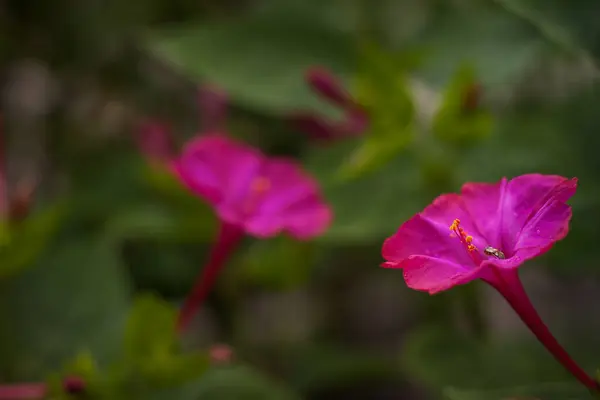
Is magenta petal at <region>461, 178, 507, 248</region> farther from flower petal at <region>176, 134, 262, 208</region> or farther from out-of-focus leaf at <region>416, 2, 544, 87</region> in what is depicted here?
out-of-focus leaf at <region>416, 2, 544, 87</region>

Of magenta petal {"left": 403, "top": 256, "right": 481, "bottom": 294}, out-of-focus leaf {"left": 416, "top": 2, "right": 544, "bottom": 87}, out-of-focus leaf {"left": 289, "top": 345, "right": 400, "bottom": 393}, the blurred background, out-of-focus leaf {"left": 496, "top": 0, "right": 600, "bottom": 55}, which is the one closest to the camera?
magenta petal {"left": 403, "top": 256, "right": 481, "bottom": 294}

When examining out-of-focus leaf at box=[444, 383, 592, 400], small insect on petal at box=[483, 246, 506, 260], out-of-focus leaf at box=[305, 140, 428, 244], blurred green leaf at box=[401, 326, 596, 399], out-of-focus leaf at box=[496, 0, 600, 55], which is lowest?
blurred green leaf at box=[401, 326, 596, 399]

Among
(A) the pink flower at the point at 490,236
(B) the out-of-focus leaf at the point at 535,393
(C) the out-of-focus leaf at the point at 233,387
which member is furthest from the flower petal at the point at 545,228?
(C) the out-of-focus leaf at the point at 233,387

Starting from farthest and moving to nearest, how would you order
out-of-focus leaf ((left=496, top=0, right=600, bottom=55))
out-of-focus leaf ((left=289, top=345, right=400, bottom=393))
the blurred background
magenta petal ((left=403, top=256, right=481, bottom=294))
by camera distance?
1. out-of-focus leaf ((left=289, top=345, right=400, bottom=393))
2. the blurred background
3. out-of-focus leaf ((left=496, top=0, right=600, bottom=55))
4. magenta petal ((left=403, top=256, right=481, bottom=294))

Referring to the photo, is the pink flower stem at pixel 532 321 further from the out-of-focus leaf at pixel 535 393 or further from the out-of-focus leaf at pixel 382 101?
the out-of-focus leaf at pixel 382 101

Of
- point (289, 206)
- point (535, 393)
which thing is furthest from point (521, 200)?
point (289, 206)

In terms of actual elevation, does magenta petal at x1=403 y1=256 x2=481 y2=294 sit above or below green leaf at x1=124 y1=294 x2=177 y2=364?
above

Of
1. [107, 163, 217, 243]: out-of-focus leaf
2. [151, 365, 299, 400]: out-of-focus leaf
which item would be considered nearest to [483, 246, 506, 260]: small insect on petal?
[151, 365, 299, 400]: out-of-focus leaf

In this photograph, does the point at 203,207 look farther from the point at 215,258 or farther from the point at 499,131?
the point at 499,131
